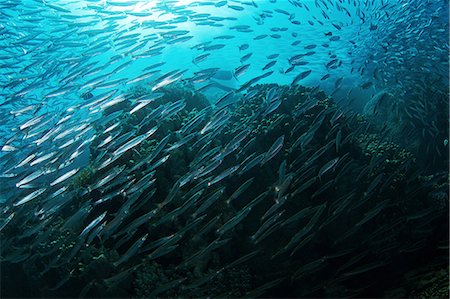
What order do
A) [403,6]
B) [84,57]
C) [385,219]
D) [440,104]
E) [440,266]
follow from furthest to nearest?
1. [403,6]
2. [440,104]
3. [84,57]
4. [385,219]
5. [440,266]

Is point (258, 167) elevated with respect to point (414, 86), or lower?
elevated

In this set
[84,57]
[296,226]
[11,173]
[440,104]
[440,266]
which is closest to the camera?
[440,266]

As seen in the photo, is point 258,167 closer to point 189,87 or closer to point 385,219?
point 385,219

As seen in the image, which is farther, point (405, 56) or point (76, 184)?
point (405, 56)

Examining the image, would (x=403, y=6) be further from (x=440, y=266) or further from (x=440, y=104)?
(x=440, y=266)

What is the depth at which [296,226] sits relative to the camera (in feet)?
19.2

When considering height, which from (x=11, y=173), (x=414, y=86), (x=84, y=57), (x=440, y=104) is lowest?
(x=440, y=104)

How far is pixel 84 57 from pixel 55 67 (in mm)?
916

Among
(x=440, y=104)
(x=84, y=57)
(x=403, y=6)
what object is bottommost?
(x=440, y=104)

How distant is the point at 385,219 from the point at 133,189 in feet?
15.5

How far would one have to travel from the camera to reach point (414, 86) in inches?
410

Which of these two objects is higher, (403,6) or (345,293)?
(403,6)

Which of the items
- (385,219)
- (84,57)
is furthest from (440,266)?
(84,57)

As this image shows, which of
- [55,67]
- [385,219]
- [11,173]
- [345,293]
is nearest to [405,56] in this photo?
[385,219]
